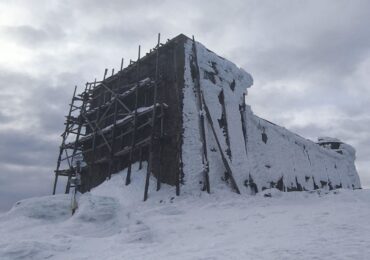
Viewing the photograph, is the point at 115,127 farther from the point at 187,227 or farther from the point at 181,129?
the point at 187,227

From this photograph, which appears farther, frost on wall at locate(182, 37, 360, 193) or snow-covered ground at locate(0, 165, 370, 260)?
frost on wall at locate(182, 37, 360, 193)

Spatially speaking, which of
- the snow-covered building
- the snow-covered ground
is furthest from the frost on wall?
the snow-covered ground

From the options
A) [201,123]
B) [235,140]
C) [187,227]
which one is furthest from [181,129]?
[187,227]

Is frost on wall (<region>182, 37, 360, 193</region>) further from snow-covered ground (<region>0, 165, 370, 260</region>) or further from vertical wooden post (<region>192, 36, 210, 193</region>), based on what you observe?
snow-covered ground (<region>0, 165, 370, 260</region>)

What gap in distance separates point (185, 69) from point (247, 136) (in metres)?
5.43

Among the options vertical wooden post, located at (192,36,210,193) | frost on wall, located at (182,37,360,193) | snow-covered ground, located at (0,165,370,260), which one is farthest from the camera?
frost on wall, located at (182,37,360,193)

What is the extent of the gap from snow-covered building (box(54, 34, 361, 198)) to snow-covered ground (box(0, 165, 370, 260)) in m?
1.30

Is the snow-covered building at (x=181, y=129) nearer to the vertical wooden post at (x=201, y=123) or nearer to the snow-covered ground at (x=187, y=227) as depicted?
the vertical wooden post at (x=201, y=123)

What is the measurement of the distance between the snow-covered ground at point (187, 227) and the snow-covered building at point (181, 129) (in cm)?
130

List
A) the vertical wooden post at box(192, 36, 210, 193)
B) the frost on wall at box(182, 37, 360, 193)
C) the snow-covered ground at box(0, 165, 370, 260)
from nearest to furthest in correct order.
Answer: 1. the snow-covered ground at box(0, 165, 370, 260)
2. the vertical wooden post at box(192, 36, 210, 193)
3. the frost on wall at box(182, 37, 360, 193)

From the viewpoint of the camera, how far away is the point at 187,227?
11.4 metres

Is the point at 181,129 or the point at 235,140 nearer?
the point at 181,129

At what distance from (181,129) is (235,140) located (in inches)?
146

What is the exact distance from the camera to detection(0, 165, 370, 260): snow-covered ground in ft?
25.5
